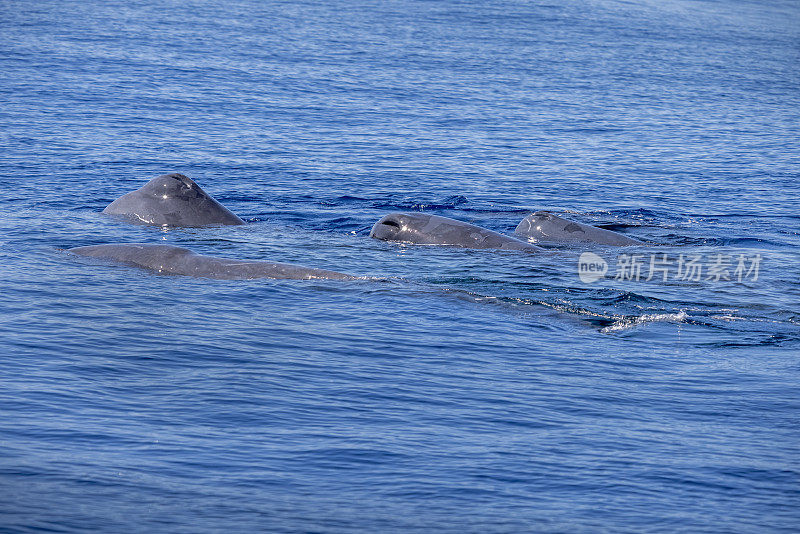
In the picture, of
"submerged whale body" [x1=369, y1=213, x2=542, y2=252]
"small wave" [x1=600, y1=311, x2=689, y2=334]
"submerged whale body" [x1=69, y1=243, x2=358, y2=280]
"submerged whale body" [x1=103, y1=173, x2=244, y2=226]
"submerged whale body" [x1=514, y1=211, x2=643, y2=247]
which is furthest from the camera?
"submerged whale body" [x1=103, y1=173, x2=244, y2=226]

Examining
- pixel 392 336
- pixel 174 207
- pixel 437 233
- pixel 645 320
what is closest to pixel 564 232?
pixel 437 233

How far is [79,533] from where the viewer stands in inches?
354

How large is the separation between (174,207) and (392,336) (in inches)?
320

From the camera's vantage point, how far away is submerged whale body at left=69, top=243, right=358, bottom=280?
667 inches

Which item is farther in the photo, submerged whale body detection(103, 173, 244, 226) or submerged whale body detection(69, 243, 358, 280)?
submerged whale body detection(103, 173, 244, 226)

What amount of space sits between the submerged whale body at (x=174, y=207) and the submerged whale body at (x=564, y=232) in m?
5.63

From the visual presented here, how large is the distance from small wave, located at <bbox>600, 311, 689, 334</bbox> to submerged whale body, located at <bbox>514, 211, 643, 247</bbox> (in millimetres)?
4573

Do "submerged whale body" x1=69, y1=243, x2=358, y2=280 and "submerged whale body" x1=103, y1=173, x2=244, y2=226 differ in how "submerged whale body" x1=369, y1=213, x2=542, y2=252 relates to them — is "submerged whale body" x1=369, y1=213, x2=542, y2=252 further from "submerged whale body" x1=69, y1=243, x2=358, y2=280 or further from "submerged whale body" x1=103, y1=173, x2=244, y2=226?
"submerged whale body" x1=103, y1=173, x2=244, y2=226

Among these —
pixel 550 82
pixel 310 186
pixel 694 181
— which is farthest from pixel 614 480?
pixel 550 82

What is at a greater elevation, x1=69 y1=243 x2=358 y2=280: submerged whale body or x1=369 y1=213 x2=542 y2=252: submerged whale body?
x1=369 y1=213 x2=542 y2=252: submerged whale body

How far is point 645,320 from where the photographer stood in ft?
50.4

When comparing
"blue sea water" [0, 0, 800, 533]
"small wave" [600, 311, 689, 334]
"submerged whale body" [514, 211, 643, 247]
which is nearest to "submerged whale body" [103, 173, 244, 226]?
"blue sea water" [0, 0, 800, 533]

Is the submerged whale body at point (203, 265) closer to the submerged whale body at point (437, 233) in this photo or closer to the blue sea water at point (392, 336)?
the blue sea water at point (392, 336)

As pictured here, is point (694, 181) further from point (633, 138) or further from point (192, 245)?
point (192, 245)
